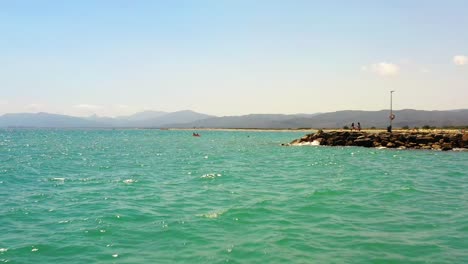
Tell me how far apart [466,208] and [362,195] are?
→ 4657 millimetres

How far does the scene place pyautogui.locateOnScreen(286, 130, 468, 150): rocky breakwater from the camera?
54.5 meters

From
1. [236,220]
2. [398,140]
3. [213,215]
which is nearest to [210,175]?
[213,215]

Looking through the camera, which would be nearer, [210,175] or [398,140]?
[210,175]

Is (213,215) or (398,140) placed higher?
(398,140)

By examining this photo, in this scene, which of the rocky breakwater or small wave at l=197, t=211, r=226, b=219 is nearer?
small wave at l=197, t=211, r=226, b=219

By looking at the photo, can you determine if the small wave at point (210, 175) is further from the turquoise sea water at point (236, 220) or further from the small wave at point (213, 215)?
the small wave at point (213, 215)

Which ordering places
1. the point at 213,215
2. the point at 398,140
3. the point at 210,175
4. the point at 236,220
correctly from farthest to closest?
the point at 398,140 < the point at 210,175 < the point at 213,215 < the point at 236,220

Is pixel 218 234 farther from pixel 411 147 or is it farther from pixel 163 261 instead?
pixel 411 147

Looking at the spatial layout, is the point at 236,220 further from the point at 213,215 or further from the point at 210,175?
the point at 210,175

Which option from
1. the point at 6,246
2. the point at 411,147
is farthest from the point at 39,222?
the point at 411,147

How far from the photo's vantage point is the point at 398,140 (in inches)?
2352

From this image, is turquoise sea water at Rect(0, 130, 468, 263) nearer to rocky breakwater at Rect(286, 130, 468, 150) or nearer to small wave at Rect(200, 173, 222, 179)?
small wave at Rect(200, 173, 222, 179)

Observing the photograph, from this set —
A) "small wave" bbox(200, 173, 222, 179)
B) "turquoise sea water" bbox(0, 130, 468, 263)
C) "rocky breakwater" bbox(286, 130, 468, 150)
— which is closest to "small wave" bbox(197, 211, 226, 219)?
"turquoise sea water" bbox(0, 130, 468, 263)

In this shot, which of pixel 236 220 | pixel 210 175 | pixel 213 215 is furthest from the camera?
pixel 210 175
